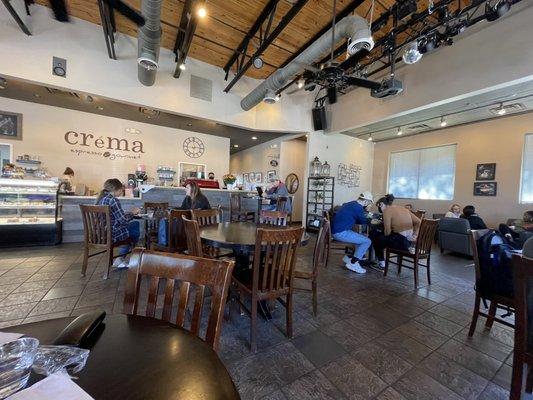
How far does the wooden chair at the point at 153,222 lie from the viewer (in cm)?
372

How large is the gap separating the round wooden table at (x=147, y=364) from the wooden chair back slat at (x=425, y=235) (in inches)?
136

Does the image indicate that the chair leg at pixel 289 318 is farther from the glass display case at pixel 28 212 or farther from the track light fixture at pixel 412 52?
the glass display case at pixel 28 212

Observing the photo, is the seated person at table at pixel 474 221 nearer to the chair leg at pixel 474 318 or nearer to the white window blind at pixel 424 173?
the white window blind at pixel 424 173

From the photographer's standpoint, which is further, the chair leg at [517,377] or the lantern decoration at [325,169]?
the lantern decoration at [325,169]

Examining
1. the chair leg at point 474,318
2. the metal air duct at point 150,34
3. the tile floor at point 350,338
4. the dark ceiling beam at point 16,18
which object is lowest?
the tile floor at point 350,338

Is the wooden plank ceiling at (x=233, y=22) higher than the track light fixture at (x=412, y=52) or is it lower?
higher

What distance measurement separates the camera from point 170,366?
61 centimetres

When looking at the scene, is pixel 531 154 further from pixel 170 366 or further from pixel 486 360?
pixel 170 366

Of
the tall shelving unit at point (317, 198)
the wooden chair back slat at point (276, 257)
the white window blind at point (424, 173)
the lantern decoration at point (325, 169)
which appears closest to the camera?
the wooden chair back slat at point (276, 257)

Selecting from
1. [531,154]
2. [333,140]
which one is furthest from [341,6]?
[531,154]

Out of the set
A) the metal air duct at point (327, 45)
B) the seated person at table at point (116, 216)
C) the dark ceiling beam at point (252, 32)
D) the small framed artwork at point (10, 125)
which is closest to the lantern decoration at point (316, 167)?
the metal air duct at point (327, 45)

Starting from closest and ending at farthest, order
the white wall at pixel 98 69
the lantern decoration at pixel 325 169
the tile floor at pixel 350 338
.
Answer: the tile floor at pixel 350 338
the white wall at pixel 98 69
the lantern decoration at pixel 325 169

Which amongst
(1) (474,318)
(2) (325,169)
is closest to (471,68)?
(2) (325,169)

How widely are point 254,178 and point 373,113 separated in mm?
5807
